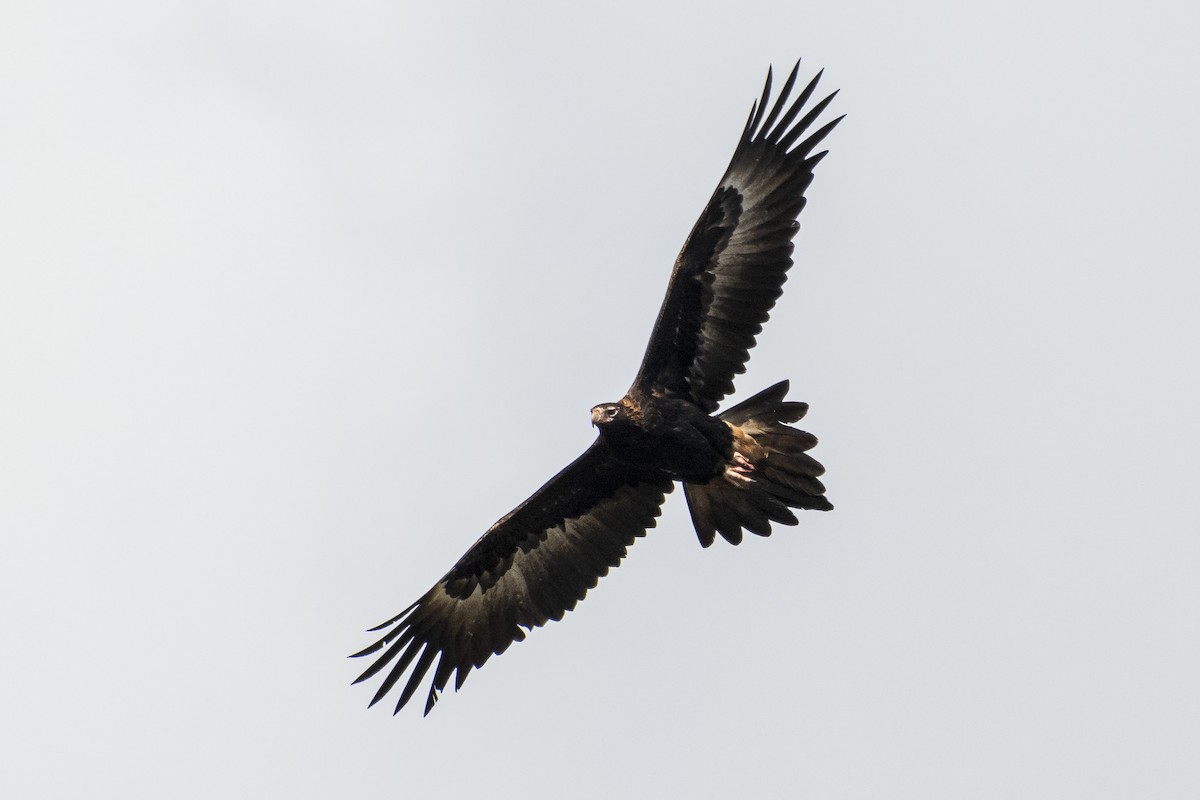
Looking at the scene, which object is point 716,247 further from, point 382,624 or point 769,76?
point 382,624

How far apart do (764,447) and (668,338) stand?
127cm

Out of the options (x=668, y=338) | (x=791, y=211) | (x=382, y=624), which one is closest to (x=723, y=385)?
(x=668, y=338)

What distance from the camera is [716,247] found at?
50.6 ft

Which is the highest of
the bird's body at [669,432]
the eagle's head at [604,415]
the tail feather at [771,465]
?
the eagle's head at [604,415]

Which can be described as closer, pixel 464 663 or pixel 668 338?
pixel 668 338

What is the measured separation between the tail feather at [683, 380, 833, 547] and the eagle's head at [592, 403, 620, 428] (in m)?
0.91

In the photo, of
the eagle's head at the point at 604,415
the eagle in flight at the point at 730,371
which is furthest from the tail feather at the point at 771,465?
the eagle's head at the point at 604,415

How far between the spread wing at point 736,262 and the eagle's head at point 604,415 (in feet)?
1.28

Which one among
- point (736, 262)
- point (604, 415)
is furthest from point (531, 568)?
point (736, 262)

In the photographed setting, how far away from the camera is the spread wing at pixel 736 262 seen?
15.3 m

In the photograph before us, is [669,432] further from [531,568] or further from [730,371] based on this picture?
[531,568]

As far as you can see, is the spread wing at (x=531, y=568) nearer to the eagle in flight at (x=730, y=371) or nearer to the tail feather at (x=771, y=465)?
the eagle in flight at (x=730, y=371)

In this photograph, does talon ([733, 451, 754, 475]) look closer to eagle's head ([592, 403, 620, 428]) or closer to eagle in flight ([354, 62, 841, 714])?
eagle in flight ([354, 62, 841, 714])

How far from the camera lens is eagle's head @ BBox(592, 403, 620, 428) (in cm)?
1527
